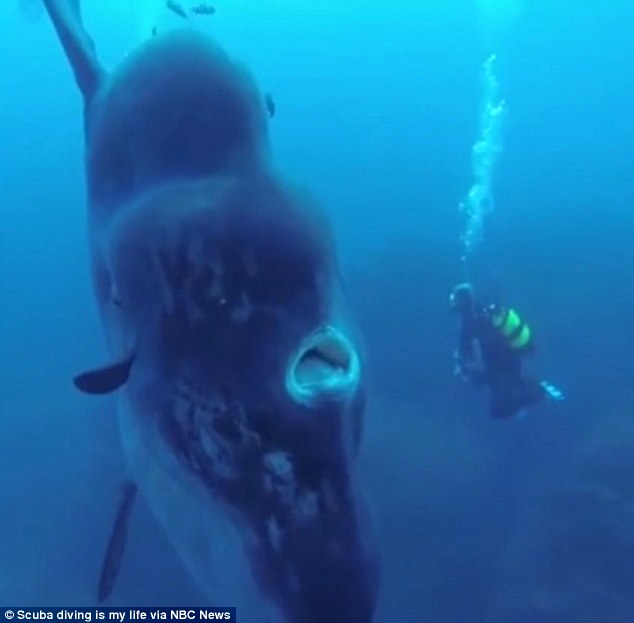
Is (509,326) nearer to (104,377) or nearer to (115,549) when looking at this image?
(115,549)

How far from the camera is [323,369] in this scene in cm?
237

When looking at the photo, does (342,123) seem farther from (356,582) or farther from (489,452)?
(356,582)

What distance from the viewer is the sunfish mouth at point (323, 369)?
2.33 meters

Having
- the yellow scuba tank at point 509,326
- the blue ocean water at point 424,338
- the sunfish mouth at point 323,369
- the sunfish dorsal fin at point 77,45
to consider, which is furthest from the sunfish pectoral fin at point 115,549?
the yellow scuba tank at point 509,326

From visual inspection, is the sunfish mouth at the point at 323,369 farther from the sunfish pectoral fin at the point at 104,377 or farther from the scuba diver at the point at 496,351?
the scuba diver at the point at 496,351

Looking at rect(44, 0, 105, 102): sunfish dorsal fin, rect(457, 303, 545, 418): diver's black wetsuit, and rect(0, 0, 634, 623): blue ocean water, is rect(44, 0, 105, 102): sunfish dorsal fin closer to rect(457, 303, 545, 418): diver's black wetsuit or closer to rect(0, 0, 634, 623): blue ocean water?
rect(0, 0, 634, 623): blue ocean water

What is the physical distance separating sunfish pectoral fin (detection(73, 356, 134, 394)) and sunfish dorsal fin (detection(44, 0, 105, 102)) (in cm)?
231

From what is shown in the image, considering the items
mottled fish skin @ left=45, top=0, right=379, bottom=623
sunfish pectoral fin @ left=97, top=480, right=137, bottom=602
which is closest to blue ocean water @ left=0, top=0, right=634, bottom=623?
mottled fish skin @ left=45, top=0, right=379, bottom=623

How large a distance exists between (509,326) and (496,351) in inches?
15.6

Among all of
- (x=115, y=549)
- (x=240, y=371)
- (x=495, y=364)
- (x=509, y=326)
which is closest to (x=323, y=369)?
(x=240, y=371)

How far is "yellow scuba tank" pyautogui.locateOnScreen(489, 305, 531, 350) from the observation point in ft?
35.3

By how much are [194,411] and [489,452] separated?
1082cm

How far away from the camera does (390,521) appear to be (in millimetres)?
11352

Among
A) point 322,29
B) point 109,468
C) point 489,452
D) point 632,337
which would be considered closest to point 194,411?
point 489,452
